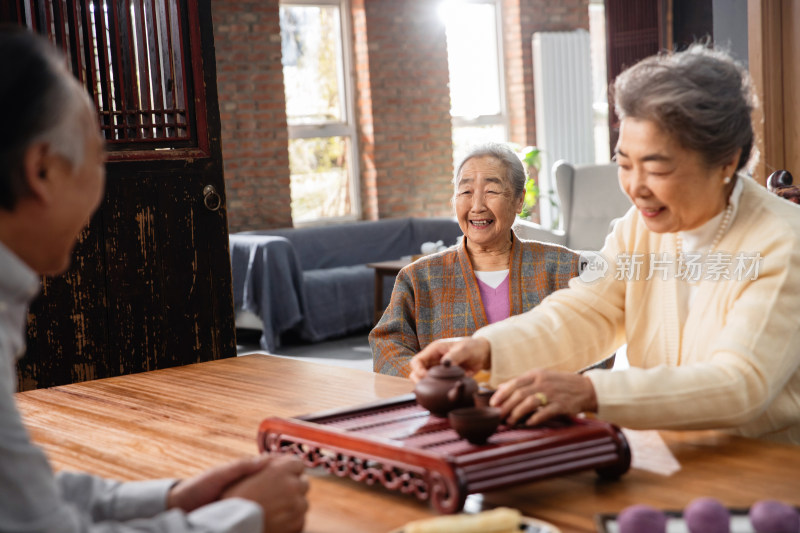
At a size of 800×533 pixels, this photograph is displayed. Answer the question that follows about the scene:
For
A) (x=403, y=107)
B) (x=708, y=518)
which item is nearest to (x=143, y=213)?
(x=708, y=518)

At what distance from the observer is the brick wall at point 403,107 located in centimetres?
880

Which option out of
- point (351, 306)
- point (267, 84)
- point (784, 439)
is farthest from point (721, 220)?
point (267, 84)

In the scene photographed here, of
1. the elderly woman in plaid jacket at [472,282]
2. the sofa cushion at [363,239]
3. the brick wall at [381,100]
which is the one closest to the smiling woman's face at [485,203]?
the elderly woman in plaid jacket at [472,282]

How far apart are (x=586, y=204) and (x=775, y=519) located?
7.21 meters

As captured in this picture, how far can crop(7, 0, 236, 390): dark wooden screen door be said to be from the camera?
3432 mm

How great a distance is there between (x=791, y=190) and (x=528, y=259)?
0.72m

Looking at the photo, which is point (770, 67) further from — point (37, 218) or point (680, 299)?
point (37, 218)

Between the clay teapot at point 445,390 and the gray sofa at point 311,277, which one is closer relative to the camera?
the clay teapot at point 445,390

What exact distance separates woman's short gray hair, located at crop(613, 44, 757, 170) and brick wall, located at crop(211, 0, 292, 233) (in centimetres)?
650

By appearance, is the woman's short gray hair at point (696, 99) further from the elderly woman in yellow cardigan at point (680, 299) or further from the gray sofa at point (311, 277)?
the gray sofa at point (311, 277)

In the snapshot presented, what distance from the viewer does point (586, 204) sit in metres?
8.11

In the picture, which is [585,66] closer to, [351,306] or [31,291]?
[351,306]

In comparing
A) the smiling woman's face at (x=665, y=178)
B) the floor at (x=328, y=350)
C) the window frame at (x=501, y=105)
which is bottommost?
the floor at (x=328, y=350)

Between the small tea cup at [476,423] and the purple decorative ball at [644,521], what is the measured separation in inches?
12.3
